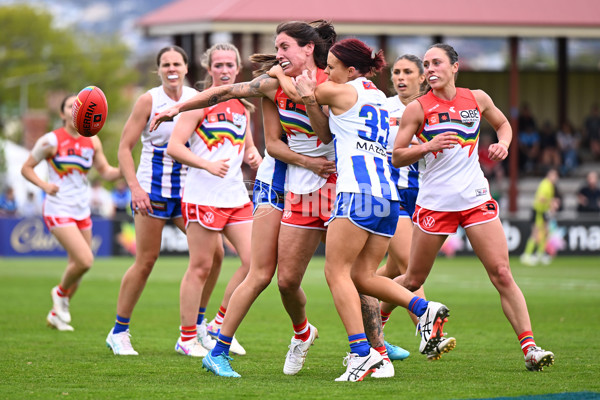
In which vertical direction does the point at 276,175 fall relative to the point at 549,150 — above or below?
above

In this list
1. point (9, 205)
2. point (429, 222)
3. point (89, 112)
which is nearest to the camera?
point (429, 222)

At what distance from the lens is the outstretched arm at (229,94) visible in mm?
6926

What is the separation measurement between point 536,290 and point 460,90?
8116mm

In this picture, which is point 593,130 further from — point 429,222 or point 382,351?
point 382,351

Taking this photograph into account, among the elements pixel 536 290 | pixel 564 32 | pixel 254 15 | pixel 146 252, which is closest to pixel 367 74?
pixel 146 252

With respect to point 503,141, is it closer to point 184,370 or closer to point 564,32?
point 184,370

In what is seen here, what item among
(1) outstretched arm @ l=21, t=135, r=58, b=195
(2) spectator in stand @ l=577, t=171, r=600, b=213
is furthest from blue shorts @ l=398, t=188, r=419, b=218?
(2) spectator in stand @ l=577, t=171, r=600, b=213

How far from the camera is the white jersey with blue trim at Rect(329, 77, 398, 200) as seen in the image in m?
6.64

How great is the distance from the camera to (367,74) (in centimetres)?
689

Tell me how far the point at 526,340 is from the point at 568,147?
24669mm

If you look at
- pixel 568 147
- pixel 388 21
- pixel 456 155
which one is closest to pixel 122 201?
pixel 388 21

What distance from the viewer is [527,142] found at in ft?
102

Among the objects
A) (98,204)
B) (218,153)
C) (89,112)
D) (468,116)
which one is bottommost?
(98,204)

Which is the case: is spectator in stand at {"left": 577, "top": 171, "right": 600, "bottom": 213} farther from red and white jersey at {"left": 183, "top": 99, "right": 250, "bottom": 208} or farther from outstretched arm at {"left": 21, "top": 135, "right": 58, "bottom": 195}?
red and white jersey at {"left": 183, "top": 99, "right": 250, "bottom": 208}
